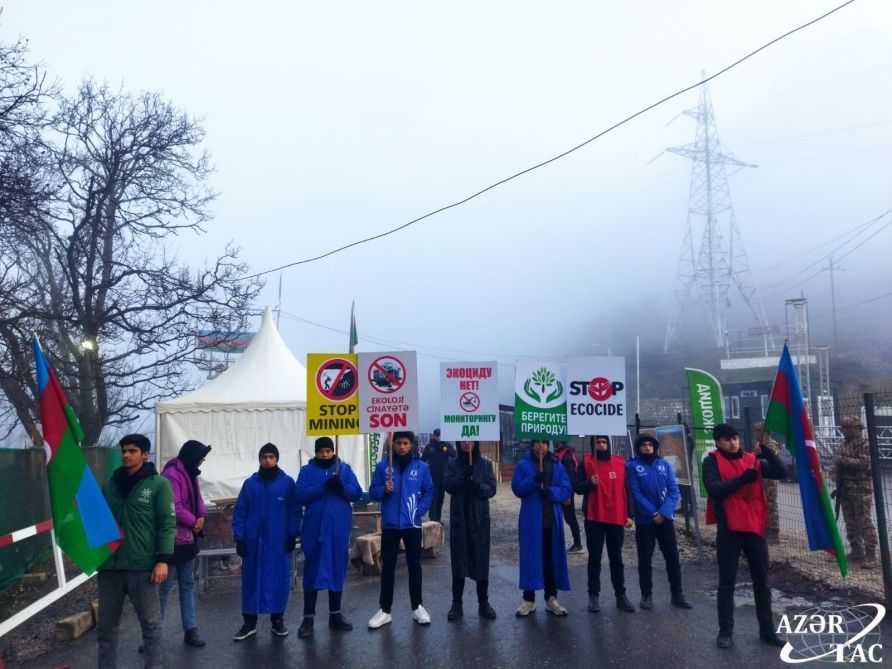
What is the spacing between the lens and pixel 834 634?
6.33 m

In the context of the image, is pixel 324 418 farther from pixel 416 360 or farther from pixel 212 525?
pixel 212 525

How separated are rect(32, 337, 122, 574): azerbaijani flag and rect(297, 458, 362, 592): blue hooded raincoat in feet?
6.95

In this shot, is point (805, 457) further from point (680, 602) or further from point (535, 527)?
point (535, 527)

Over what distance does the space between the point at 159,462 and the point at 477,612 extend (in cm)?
766

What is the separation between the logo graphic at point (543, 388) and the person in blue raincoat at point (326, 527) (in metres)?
2.15

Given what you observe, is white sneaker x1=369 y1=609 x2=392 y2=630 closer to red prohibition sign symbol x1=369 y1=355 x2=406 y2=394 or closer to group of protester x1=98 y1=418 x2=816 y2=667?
group of protester x1=98 y1=418 x2=816 y2=667

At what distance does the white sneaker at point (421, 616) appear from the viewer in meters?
6.97

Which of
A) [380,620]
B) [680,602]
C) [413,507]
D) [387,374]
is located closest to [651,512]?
[680,602]

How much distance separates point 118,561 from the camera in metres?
5.29

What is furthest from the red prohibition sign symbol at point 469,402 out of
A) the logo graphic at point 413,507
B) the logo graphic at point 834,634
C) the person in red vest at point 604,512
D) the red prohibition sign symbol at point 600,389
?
the logo graphic at point 834,634

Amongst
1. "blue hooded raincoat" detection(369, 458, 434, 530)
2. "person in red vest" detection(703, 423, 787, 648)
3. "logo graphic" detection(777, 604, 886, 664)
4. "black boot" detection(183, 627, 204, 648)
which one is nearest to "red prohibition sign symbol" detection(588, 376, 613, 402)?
"person in red vest" detection(703, 423, 787, 648)

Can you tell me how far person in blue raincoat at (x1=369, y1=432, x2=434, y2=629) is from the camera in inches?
275

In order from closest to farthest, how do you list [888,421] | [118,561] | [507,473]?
[118,561] < [888,421] < [507,473]

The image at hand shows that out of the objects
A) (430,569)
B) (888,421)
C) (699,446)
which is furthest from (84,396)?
(888,421)
